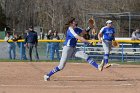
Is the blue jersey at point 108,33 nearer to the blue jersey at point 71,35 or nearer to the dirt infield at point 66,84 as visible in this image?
the dirt infield at point 66,84

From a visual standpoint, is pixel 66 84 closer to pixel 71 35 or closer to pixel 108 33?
pixel 71 35

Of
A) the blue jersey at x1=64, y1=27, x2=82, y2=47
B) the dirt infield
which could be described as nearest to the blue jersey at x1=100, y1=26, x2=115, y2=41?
the dirt infield

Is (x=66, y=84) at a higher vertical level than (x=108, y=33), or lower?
lower

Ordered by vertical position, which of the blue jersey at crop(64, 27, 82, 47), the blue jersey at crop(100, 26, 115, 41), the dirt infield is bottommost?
the dirt infield

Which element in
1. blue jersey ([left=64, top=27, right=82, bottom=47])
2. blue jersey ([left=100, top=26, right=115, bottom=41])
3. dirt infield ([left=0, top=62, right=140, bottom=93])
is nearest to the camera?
dirt infield ([left=0, top=62, right=140, bottom=93])

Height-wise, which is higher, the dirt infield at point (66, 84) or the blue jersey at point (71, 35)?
the blue jersey at point (71, 35)

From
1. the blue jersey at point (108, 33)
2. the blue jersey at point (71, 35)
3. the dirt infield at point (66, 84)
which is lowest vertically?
the dirt infield at point (66, 84)

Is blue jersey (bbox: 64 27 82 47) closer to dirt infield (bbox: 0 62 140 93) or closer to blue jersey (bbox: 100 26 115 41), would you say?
dirt infield (bbox: 0 62 140 93)

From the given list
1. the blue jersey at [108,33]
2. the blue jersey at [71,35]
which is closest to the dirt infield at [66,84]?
the blue jersey at [71,35]

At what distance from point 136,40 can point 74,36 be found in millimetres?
13375

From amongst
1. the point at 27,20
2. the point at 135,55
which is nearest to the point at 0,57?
the point at 135,55

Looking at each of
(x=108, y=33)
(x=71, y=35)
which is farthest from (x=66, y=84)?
(x=108, y=33)

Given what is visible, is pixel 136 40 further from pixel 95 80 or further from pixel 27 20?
pixel 27 20

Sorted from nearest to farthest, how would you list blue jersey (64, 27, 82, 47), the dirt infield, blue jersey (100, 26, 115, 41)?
the dirt infield < blue jersey (64, 27, 82, 47) < blue jersey (100, 26, 115, 41)
